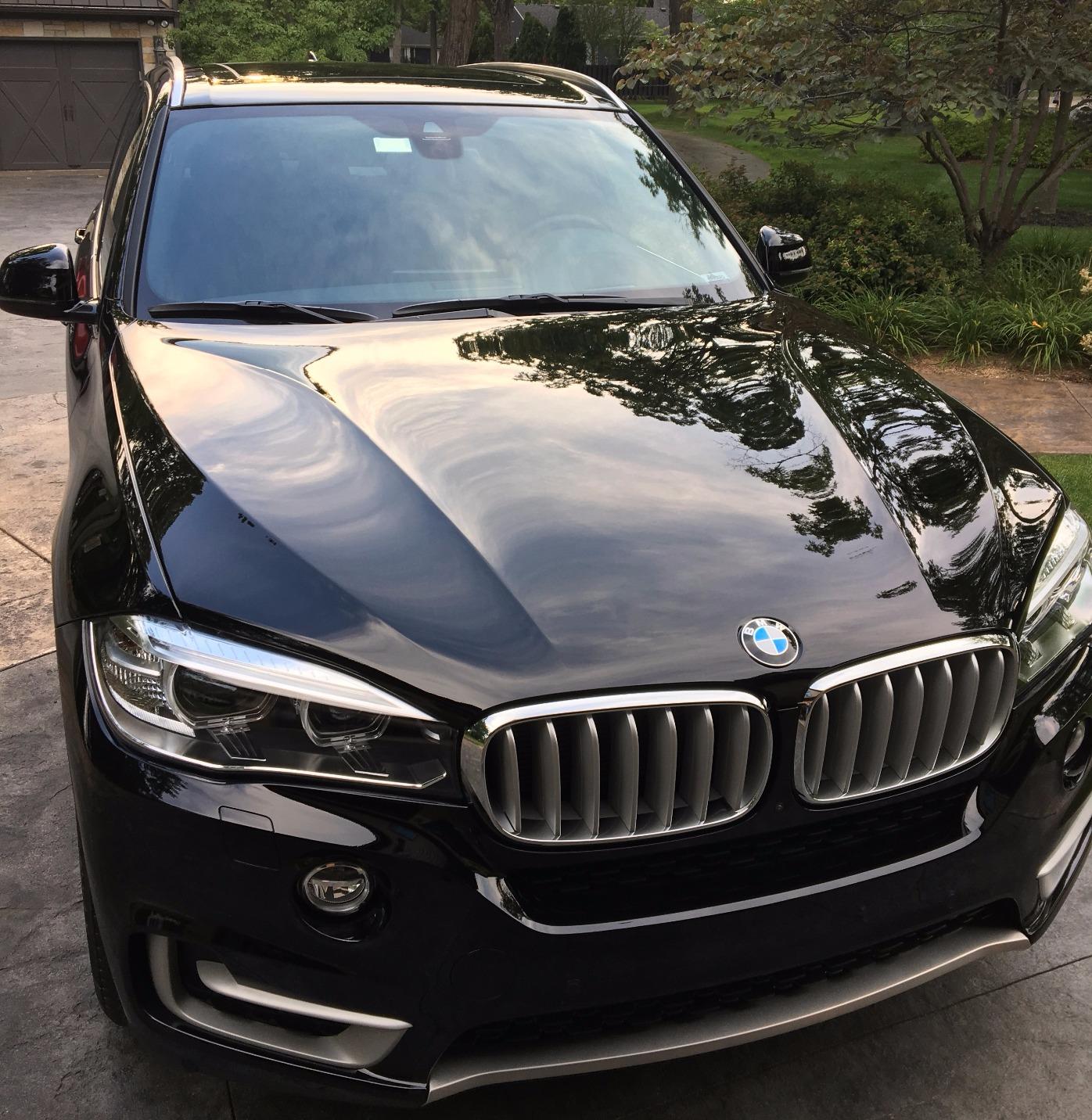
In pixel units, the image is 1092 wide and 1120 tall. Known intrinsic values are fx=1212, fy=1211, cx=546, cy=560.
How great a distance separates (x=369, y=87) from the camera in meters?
3.80

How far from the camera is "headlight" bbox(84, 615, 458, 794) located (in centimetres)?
179

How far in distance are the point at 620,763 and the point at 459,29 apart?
18589 mm

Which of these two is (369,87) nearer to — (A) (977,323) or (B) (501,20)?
(A) (977,323)

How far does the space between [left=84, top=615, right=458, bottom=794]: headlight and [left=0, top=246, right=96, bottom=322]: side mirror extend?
172cm

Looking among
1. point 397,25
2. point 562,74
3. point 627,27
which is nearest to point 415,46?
point 627,27

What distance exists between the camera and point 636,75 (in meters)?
9.88

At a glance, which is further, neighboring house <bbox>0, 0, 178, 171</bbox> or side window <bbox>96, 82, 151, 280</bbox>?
neighboring house <bbox>0, 0, 178, 171</bbox>

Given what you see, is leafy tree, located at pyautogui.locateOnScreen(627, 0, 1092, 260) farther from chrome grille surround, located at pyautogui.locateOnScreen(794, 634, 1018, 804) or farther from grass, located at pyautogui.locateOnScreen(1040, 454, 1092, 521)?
chrome grille surround, located at pyautogui.locateOnScreen(794, 634, 1018, 804)

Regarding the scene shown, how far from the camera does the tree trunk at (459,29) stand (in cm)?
1819

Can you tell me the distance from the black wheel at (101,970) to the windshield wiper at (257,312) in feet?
4.67

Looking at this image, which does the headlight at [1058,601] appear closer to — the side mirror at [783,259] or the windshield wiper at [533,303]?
the windshield wiper at [533,303]

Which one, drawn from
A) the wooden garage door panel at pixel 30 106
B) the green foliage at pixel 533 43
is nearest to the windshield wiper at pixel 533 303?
the wooden garage door panel at pixel 30 106

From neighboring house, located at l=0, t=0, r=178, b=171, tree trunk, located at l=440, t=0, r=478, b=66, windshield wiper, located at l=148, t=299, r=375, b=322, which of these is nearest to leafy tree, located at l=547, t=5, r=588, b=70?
neighboring house, located at l=0, t=0, r=178, b=171

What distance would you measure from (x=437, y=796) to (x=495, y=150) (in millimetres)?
2484
